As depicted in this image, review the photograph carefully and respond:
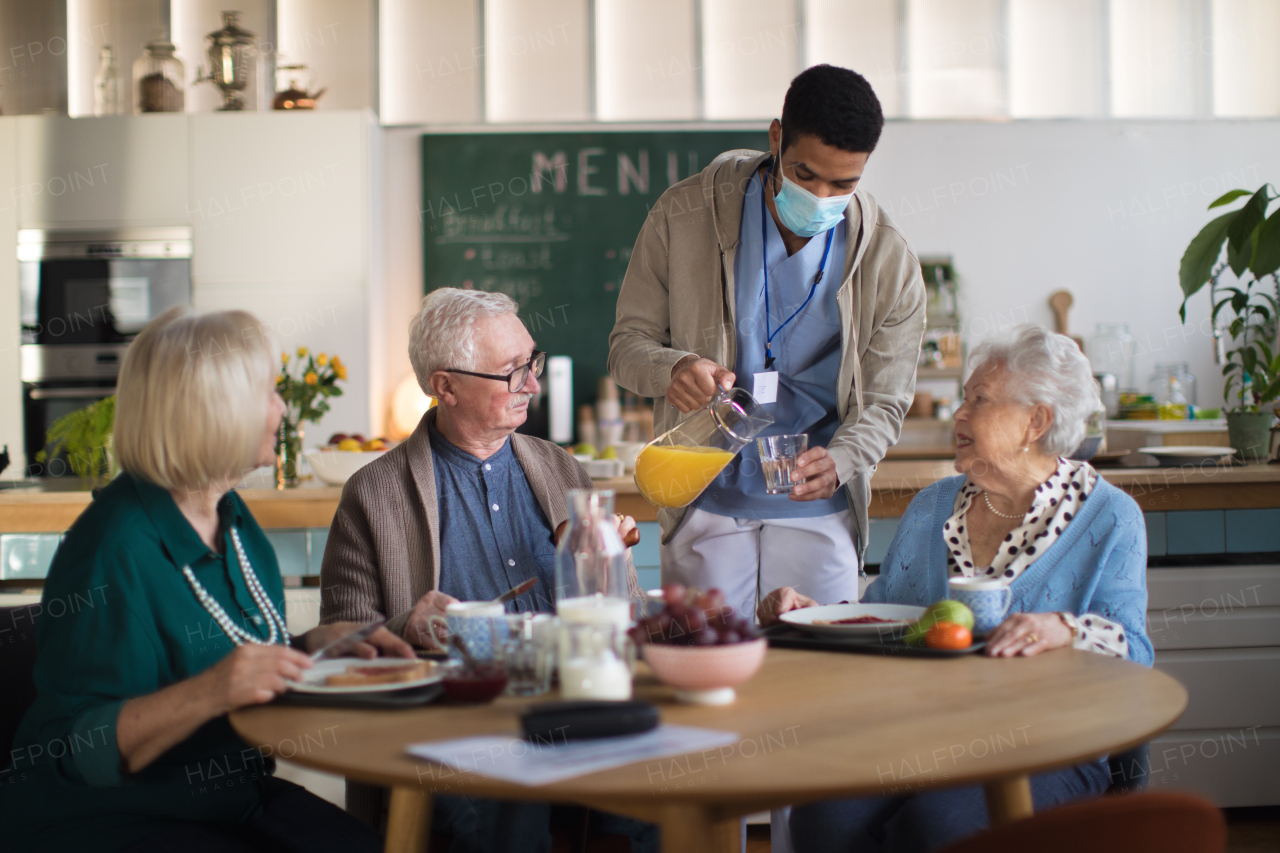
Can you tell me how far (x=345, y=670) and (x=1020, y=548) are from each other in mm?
1064

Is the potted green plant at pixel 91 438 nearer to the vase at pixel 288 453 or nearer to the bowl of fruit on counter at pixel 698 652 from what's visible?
the vase at pixel 288 453

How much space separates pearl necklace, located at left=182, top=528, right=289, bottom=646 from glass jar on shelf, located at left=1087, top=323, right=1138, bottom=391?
4634 mm

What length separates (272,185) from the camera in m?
4.62

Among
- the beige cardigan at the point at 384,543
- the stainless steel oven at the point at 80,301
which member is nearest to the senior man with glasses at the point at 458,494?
the beige cardigan at the point at 384,543

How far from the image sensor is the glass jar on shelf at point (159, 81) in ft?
15.4

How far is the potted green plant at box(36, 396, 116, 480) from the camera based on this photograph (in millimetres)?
2588

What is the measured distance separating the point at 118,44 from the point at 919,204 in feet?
13.1

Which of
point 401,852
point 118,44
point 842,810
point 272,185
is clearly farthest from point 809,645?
point 118,44

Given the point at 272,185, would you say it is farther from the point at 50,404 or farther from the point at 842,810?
the point at 842,810

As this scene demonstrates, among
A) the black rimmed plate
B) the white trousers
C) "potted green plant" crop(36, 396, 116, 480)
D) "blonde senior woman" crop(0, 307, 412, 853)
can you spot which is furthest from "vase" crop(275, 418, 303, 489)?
the black rimmed plate

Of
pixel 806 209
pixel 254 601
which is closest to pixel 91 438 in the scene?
pixel 254 601

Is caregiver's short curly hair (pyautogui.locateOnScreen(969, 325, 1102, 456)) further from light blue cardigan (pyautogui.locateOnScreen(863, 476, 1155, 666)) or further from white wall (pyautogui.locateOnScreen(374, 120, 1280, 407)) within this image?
white wall (pyautogui.locateOnScreen(374, 120, 1280, 407))

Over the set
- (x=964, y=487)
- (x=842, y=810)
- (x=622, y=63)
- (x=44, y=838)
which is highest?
(x=622, y=63)

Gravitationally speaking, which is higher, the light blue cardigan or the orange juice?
the orange juice
